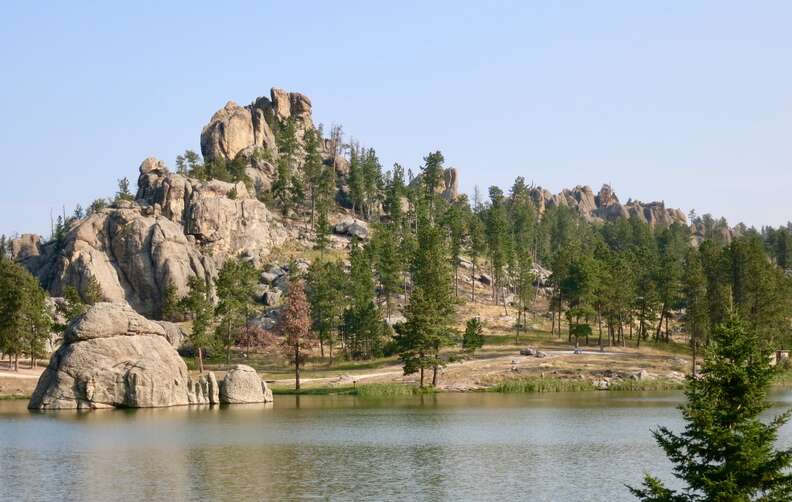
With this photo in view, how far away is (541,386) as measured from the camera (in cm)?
10462

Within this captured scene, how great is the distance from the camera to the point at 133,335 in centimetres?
8681

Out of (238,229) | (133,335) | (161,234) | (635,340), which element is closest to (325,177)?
(238,229)

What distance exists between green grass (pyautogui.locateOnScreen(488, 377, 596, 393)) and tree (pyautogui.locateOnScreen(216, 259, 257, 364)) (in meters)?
38.3

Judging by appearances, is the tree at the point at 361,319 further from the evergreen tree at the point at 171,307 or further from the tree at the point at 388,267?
the evergreen tree at the point at 171,307

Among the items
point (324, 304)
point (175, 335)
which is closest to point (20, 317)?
point (175, 335)

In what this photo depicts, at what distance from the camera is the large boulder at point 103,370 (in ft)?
273

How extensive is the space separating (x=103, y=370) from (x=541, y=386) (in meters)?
49.3

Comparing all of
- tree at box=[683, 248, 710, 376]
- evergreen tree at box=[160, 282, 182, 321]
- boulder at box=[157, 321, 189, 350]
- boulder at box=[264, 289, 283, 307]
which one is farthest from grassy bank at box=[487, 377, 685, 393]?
evergreen tree at box=[160, 282, 182, 321]

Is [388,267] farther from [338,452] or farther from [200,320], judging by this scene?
[338,452]

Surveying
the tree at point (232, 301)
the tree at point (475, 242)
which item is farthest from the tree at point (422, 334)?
the tree at point (475, 242)

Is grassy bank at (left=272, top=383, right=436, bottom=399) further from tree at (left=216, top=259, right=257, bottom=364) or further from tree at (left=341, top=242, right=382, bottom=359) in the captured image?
tree at (left=341, top=242, right=382, bottom=359)

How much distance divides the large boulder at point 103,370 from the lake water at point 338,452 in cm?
207

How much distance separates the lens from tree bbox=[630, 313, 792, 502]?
26.5 metres

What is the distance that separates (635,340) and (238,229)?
78718mm
